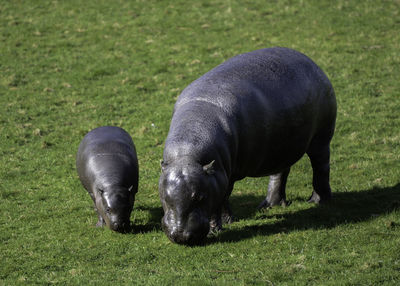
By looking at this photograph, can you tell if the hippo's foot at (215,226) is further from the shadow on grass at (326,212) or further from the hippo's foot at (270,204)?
the hippo's foot at (270,204)

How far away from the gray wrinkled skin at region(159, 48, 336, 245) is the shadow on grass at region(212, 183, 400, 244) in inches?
11.5

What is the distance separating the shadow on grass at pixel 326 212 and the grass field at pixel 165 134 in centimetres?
3

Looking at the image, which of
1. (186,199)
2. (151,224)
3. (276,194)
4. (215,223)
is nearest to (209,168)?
(186,199)

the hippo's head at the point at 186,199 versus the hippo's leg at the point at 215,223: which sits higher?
the hippo's head at the point at 186,199

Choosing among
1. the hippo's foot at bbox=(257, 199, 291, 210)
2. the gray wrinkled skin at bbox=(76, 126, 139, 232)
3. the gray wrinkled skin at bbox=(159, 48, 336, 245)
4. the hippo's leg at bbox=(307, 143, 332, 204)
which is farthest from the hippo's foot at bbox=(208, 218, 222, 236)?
the hippo's leg at bbox=(307, 143, 332, 204)

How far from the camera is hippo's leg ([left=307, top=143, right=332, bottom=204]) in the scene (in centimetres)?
973

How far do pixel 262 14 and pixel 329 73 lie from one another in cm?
564

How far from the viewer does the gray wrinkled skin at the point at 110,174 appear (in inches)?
356

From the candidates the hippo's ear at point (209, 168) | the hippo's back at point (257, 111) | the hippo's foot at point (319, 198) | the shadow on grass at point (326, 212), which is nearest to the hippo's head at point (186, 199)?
the hippo's ear at point (209, 168)

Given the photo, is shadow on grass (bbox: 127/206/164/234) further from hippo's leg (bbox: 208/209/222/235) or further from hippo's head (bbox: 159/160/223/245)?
hippo's head (bbox: 159/160/223/245)

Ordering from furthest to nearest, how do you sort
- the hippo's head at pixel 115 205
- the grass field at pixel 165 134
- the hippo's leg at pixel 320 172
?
1. the hippo's leg at pixel 320 172
2. the hippo's head at pixel 115 205
3. the grass field at pixel 165 134

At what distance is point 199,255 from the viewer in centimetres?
771

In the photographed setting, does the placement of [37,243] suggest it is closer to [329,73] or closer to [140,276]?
[140,276]

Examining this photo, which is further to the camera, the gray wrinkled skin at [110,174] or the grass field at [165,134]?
the gray wrinkled skin at [110,174]
